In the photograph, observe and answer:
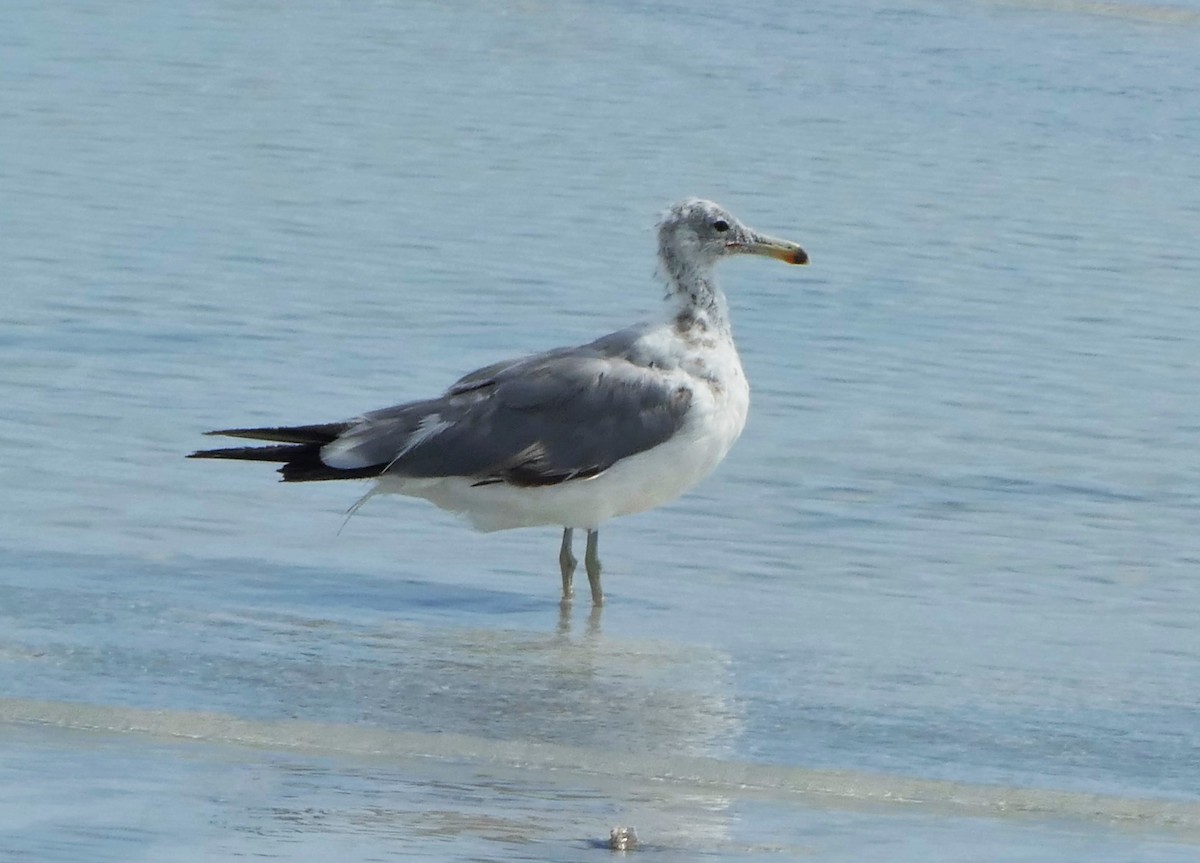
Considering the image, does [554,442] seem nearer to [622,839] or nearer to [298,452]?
[298,452]

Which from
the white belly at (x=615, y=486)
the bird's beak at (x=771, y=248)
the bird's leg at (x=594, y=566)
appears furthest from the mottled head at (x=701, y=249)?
the bird's leg at (x=594, y=566)

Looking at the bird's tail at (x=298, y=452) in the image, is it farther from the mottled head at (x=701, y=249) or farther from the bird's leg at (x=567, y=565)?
the mottled head at (x=701, y=249)

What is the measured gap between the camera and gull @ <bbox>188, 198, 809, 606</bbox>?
672cm

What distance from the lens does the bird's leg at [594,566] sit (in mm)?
6672

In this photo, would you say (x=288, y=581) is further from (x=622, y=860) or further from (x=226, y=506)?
(x=622, y=860)

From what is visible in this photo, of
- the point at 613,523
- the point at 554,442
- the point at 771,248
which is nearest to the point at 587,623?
the point at 554,442

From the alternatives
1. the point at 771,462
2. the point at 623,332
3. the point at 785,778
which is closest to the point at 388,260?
the point at 771,462

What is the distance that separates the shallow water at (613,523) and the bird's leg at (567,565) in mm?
134

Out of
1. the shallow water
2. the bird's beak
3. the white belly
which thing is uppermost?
the bird's beak

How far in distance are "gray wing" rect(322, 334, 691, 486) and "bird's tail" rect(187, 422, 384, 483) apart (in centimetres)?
2

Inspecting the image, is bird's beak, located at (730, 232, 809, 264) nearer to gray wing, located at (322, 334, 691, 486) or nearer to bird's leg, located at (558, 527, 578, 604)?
gray wing, located at (322, 334, 691, 486)

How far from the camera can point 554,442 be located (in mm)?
6762

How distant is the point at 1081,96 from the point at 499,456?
10.8m

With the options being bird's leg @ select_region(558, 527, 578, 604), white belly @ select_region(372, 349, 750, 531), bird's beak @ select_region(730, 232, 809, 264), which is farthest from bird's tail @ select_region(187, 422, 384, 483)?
bird's beak @ select_region(730, 232, 809, 264)
